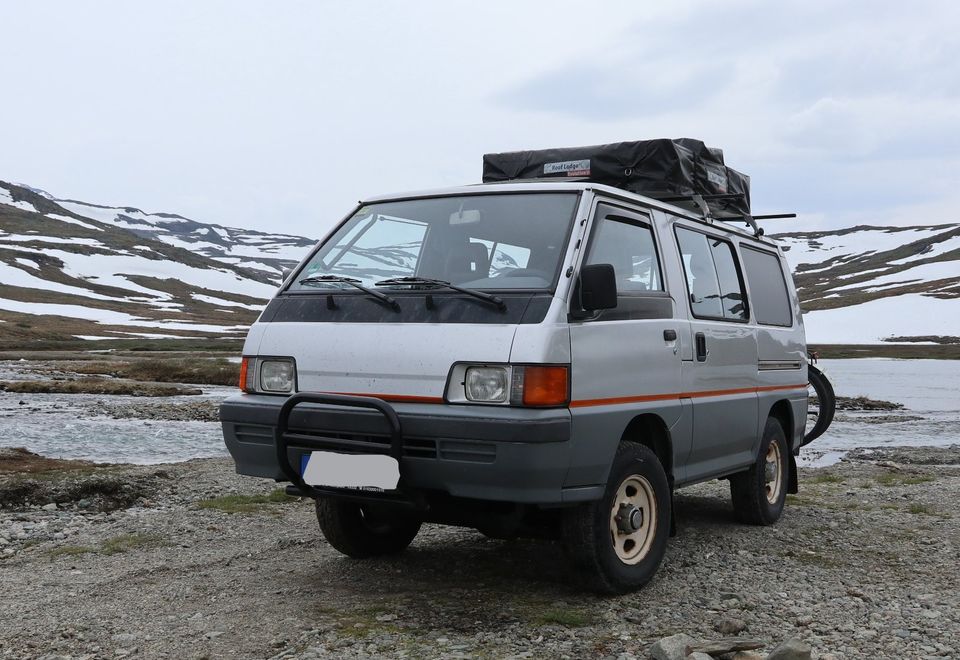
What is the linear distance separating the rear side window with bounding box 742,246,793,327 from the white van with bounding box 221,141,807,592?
1.13m

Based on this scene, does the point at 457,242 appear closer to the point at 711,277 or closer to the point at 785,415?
the point at 711,277

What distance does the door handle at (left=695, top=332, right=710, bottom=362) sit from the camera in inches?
252

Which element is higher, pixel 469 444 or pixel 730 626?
pixel 469 444

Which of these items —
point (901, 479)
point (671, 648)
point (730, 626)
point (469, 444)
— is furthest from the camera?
point (901, 479)

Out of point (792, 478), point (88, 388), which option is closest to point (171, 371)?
point (88, 388)

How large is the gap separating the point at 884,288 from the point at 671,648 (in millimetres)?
132620

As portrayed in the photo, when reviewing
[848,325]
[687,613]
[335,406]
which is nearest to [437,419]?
[335,406]

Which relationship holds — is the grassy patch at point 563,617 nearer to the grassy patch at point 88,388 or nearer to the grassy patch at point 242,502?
the grassy patch at point 242,502

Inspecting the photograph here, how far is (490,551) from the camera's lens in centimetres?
700

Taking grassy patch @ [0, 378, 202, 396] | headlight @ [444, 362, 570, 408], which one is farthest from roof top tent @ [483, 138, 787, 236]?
grassy patch @ [0, 378, 202, 396]

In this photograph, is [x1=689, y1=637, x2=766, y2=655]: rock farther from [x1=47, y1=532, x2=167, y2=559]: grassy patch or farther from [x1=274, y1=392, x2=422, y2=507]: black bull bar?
[x1=47, y1=532, x2=167, y2=559]: grassy patch

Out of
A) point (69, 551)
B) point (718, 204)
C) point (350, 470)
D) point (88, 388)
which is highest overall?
point (718, 204)

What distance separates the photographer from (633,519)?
5.60m

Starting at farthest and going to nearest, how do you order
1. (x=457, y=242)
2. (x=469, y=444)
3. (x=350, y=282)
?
(x=457, y=242), (x=350, y=282), (x=469, y=444)
